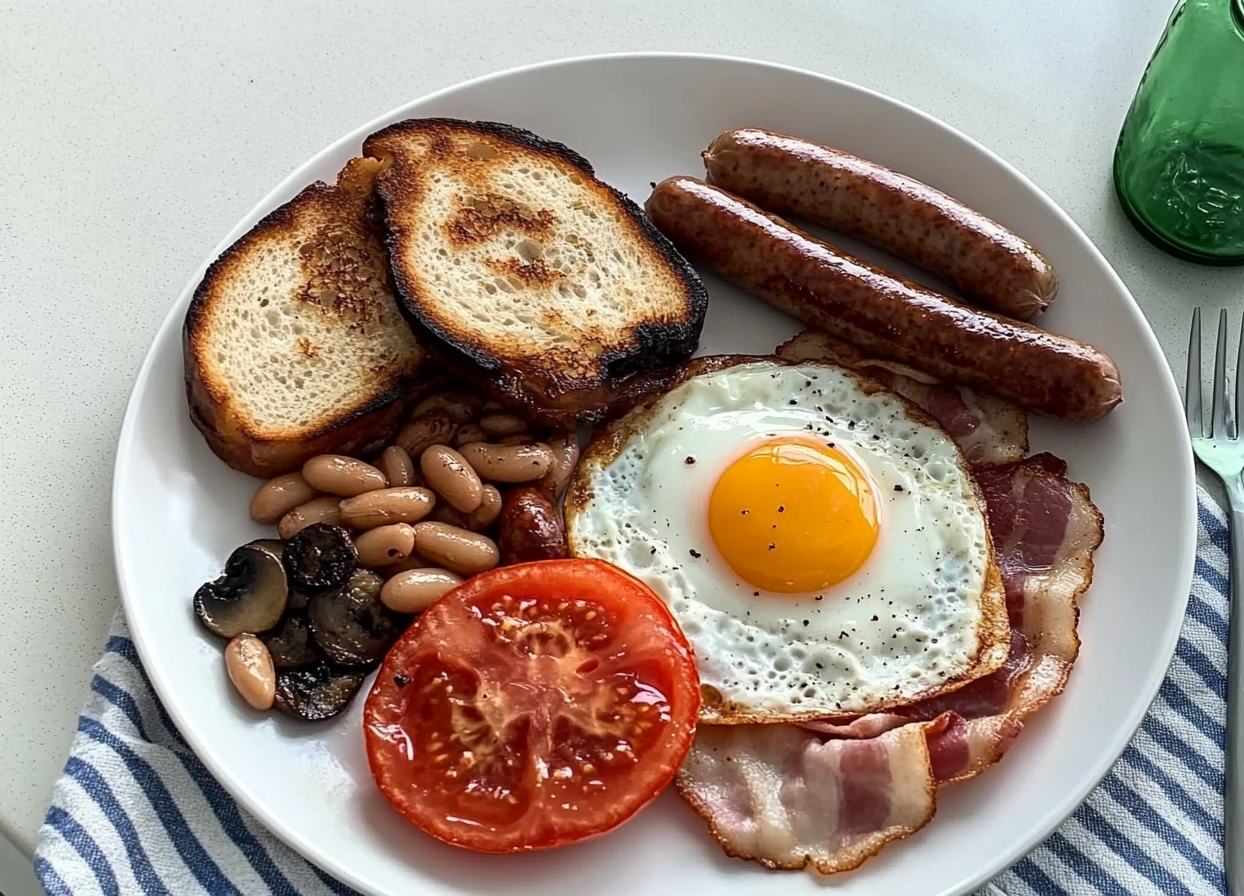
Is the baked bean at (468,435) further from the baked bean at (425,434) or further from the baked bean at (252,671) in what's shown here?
the baked bean at (252,671)

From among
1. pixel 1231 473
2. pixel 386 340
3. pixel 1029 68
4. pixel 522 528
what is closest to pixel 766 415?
pixel 522 528

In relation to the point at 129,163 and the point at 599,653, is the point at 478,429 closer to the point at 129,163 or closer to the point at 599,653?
the point at 599,653

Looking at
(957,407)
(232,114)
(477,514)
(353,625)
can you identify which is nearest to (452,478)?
(477,514)

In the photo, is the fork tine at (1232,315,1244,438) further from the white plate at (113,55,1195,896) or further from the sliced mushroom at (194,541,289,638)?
the sliced mushroom at (194,541,289,638)

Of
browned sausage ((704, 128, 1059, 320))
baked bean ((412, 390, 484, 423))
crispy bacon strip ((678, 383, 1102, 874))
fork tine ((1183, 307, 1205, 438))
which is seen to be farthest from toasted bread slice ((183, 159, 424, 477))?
fork tine ((1183, 307, 1205, 438))

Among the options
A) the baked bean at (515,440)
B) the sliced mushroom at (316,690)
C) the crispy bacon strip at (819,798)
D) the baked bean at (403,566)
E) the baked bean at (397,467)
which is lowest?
the crispy bacon strip at (819,798)

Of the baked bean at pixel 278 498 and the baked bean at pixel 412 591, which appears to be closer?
the baked bean at pixel 412 591

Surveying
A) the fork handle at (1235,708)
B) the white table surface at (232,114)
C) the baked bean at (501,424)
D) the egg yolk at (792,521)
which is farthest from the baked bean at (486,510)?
the fork handle at (1235,708)
